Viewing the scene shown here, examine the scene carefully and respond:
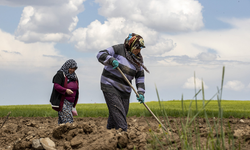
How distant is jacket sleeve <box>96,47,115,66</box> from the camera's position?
191 inches

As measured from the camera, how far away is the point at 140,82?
545 centimetres

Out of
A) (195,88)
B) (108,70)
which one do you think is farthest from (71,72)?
(195,88)

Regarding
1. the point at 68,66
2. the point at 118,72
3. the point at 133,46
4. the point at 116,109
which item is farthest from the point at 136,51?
the point at 68,66

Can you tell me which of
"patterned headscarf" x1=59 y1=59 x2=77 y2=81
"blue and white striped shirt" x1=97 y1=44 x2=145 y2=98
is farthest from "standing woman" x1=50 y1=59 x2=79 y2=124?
"blue and white striped shirt" x1=97 y1=44 x2=145 y2=98

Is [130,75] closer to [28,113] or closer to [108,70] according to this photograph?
[108,70]

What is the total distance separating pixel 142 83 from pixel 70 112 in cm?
227

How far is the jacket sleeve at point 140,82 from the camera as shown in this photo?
213 inches

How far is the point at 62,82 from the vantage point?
6523 millimetres

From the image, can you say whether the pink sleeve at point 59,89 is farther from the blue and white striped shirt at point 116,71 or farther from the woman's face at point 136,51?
the woman's face at point 136,51

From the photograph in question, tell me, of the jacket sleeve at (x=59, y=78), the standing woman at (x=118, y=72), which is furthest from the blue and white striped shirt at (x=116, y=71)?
the jacket sleeve at (x=59, y=78)

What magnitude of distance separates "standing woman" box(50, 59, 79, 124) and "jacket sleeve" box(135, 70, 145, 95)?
177cm

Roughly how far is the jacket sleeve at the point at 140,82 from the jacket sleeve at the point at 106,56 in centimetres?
73

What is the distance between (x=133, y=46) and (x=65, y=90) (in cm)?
227

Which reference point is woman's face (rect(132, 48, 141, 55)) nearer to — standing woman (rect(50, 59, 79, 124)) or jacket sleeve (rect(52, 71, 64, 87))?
standing woman (rect(50, 59, 79, 124))
